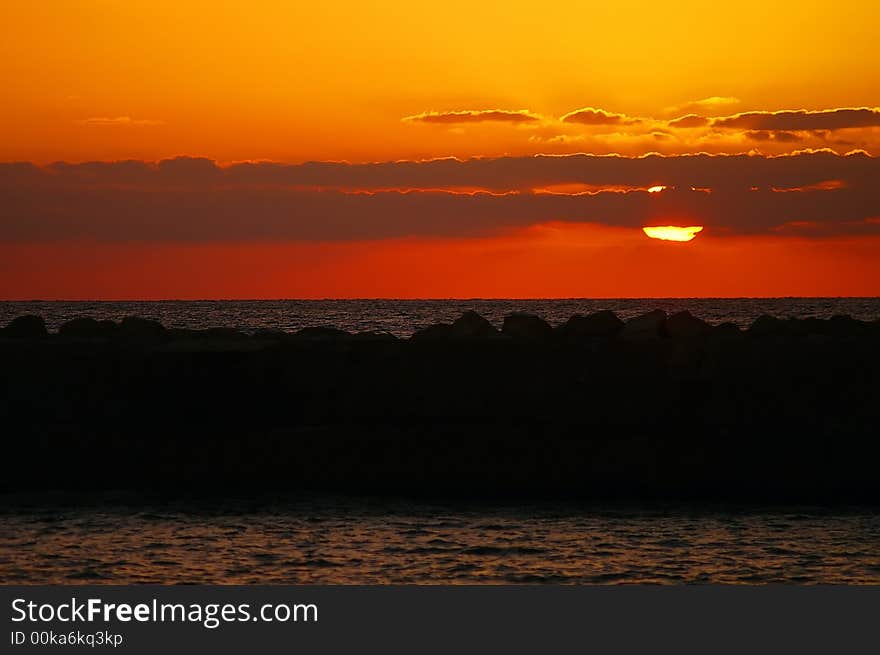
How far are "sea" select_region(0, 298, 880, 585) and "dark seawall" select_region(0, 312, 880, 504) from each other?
957mm

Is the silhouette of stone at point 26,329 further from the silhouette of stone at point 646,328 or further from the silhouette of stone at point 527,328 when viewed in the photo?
the silhouette of stone at point 646,328

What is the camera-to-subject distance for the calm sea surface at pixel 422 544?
55.4ft

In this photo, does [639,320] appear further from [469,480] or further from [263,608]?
[263,608]

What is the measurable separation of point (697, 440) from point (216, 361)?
8.90 metres

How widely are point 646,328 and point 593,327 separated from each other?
150 centimetres

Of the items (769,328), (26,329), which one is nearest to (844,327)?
(769,328)

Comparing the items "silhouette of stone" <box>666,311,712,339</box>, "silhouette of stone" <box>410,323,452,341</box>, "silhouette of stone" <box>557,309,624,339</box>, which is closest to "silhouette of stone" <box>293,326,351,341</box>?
"silhouette of stone" <box>410,323,452,341</box>

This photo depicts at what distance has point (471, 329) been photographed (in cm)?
2728

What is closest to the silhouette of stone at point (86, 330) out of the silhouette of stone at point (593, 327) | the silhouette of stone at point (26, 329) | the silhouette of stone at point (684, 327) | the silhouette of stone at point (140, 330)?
the silhouette of stone at point (140, 330)

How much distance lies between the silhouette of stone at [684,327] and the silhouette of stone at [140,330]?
33.9 feet

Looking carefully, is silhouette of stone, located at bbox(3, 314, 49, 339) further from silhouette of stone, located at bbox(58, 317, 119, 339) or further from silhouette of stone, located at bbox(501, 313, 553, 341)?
silhouette of stone, located at bbox(501, 313, 553, 341)

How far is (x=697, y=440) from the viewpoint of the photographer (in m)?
23.1

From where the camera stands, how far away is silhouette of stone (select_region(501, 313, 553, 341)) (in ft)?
87.0

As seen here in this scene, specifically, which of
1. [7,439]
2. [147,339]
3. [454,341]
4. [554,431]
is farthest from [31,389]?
[554,431]
